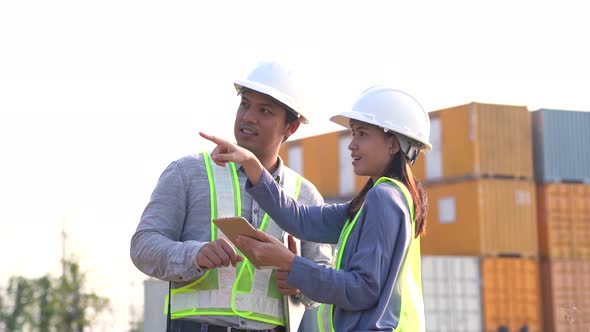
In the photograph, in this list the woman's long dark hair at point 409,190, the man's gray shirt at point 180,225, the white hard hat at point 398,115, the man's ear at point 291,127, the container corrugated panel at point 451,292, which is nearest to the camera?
the woman's long dark hair at point 409,190

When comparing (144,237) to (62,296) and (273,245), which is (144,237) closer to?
(273,245)

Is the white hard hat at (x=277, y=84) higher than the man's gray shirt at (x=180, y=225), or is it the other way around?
the white hard hat at (x=277, y=84)

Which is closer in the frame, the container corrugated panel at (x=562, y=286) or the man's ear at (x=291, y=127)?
the man's ear at (x=291, y=127)

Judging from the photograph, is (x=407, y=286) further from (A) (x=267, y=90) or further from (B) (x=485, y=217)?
(B) (x=485, y=217)

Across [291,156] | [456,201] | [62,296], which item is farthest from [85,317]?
[456,201]

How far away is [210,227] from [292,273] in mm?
706

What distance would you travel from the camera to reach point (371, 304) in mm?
3301

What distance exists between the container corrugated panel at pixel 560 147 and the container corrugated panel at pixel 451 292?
3.43 m

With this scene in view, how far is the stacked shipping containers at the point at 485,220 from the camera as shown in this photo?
28.1m

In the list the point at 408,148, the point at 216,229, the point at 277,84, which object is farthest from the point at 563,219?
the point at 408,148

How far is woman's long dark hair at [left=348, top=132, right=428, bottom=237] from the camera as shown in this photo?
3467mm

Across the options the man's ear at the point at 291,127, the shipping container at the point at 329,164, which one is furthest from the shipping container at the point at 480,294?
the man's ear at the point at 291,127

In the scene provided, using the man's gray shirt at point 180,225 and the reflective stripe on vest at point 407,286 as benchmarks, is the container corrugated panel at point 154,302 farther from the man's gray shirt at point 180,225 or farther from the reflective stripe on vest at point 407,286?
the reflective stripe on vest at point 407,286

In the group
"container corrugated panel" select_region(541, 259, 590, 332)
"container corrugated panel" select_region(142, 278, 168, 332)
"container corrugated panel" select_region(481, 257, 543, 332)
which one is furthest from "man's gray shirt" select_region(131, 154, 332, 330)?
"container corrugated panel" select_region(541, 259, 590, 332)
